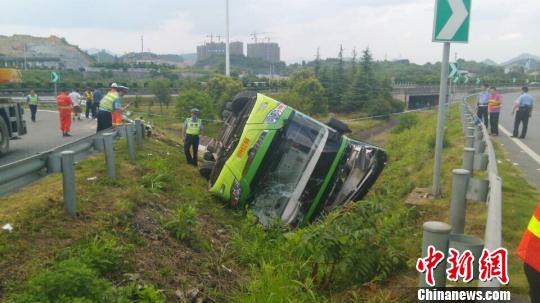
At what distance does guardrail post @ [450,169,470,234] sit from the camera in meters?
3.92

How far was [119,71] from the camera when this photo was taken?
9388cm

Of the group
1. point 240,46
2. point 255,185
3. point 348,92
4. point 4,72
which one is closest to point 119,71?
point 348,92

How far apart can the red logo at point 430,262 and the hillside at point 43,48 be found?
136 meters

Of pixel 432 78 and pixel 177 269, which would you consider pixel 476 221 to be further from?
pixel 432 78

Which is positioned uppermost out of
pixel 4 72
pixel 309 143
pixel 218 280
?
pixel 4 72

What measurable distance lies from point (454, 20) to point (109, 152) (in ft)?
17.6

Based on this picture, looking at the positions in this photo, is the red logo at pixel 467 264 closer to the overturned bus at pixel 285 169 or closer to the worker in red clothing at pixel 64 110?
the overturned bus at pixel 285 169

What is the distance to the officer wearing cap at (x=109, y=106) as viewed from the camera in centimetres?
1123

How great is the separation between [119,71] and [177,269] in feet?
312

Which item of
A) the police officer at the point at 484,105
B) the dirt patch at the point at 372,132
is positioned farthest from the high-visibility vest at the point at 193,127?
the dirt patch at the point at 372,132

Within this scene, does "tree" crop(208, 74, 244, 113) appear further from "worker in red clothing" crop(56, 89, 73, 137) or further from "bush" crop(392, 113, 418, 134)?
"worker in red clothing" crop(56, 89, 73, 137)

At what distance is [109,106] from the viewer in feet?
37.0

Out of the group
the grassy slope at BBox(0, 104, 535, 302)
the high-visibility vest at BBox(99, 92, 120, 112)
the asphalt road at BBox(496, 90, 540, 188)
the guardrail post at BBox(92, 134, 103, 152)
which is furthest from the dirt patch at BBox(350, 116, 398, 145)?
the guardrail post at BBox(92, 134, 103, 152)

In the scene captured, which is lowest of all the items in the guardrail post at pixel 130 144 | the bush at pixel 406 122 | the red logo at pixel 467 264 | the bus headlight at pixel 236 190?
the bush at pixel 406 122
